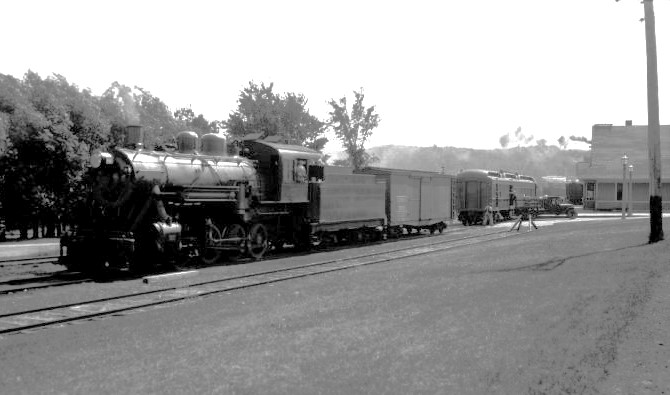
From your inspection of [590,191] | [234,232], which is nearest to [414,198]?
[234,232]

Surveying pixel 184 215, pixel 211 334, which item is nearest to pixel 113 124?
pixel 184 215

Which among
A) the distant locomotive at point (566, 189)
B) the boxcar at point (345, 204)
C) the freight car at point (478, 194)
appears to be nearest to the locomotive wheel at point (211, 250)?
the boxcar at point (345, 204)

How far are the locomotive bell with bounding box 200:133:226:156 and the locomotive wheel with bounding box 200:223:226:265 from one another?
7.85 ft

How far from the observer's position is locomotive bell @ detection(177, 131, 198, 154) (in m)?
17.9

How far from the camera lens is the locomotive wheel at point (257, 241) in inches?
739

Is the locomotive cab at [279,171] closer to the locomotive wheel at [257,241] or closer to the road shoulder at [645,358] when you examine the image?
the locomotive wheel at [257,241]

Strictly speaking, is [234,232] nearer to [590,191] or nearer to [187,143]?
[187,143]

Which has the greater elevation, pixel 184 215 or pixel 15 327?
pixel 184 215

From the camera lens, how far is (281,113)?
5894cm

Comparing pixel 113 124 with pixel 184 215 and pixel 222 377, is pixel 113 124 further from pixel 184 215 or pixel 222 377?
pixel 222 377

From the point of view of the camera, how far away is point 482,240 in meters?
25.4

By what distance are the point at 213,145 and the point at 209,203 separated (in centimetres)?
218

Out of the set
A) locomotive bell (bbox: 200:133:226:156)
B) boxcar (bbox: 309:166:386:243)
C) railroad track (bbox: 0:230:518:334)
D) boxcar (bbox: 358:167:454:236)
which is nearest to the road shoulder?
railroad track (bbox: 0:230:518:334)

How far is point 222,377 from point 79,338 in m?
3.04
